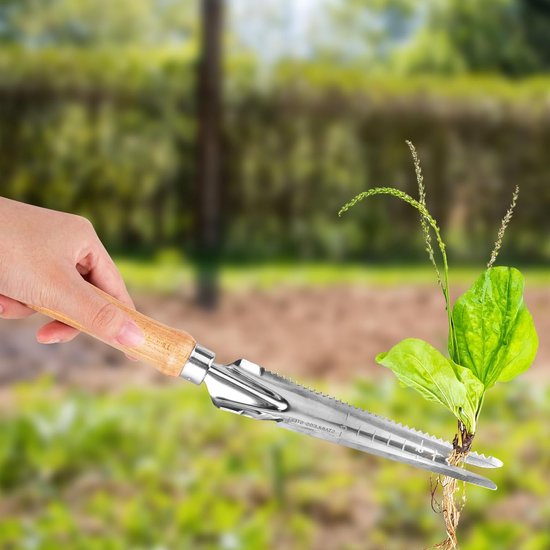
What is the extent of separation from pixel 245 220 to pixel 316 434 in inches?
76.6

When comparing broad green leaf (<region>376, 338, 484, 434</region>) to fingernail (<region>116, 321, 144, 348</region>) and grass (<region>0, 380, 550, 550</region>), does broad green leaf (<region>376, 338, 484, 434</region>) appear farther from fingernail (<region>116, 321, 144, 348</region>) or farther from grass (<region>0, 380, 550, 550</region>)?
grass (<region>0, 380, 550, 550</region>)

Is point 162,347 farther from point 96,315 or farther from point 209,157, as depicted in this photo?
point 209,157

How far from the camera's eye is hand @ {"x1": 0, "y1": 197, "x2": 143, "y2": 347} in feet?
1.98

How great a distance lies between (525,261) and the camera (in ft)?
8.82

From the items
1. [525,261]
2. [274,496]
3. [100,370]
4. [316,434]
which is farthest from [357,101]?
[316,434]

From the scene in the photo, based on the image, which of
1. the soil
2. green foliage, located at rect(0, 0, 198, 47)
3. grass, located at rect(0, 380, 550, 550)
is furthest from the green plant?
green foliage, located at rect(0, 0, 198, 47)

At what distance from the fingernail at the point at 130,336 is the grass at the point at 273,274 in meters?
1.79

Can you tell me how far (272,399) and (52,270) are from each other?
0.20 m

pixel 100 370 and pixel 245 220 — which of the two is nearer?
pixel 100 370

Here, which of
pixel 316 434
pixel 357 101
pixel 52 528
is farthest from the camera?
pixel 357 101

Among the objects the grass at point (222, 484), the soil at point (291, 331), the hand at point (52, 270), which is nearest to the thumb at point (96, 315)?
the hand at point (52, 270)

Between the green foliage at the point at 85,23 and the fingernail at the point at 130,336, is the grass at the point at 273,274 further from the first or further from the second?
the fingernail at the point at 130,336

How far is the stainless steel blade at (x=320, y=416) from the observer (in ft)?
1.87

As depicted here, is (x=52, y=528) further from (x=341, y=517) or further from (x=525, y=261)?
(x=525, y=261)
